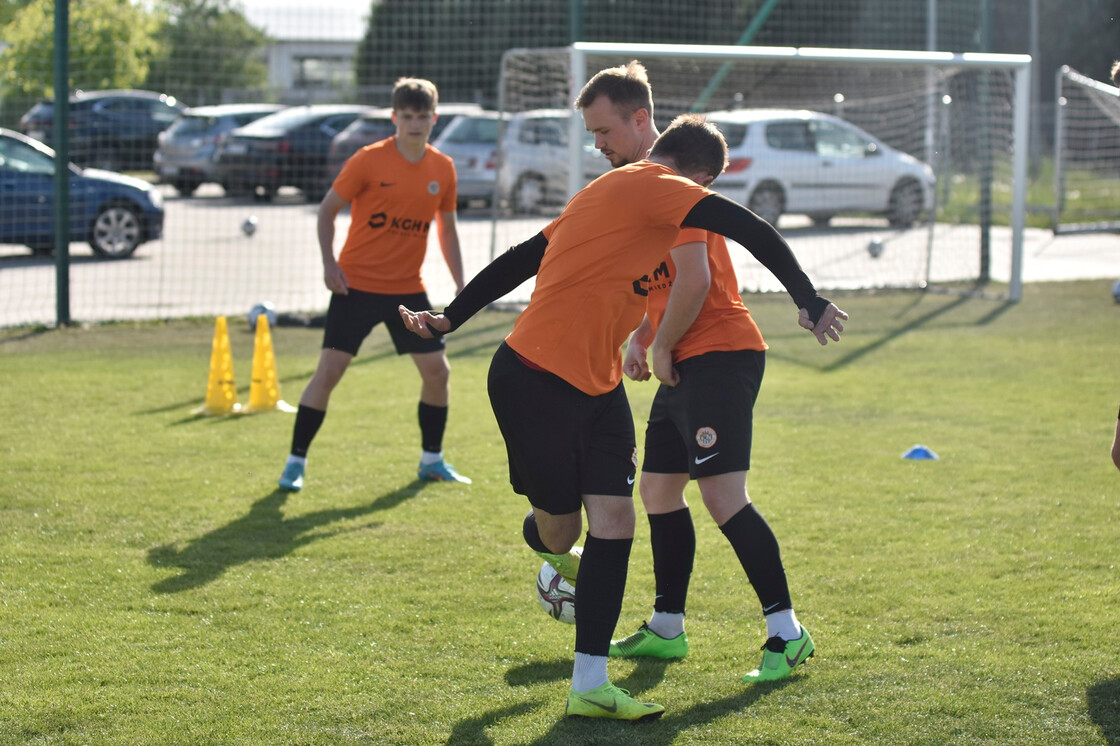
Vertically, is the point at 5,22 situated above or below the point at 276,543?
above

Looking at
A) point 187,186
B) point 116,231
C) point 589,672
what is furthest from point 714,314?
point 187,186

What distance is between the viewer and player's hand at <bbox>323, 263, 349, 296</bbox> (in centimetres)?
638

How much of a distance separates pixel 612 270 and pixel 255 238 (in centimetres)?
1643

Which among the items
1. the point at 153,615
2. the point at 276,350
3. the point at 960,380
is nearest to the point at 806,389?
the point at 960,380

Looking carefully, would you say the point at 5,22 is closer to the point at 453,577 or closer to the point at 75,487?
the point at 75,487

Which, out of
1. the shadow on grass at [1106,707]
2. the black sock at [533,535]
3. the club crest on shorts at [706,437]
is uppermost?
the club crest on shorts at [706,437]

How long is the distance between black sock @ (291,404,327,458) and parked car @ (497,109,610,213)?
7.28m

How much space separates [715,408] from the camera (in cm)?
397

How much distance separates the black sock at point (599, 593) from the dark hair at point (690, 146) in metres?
1.18

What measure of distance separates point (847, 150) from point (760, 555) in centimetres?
1311

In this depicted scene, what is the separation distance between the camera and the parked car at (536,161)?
13.8 m

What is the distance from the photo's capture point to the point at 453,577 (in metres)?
5.05

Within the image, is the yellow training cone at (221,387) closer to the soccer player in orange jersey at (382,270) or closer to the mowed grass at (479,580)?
the mowed grass at (479,580)

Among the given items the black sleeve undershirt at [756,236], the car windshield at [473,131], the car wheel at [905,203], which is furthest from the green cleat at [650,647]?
the car windshield at [473,131]
